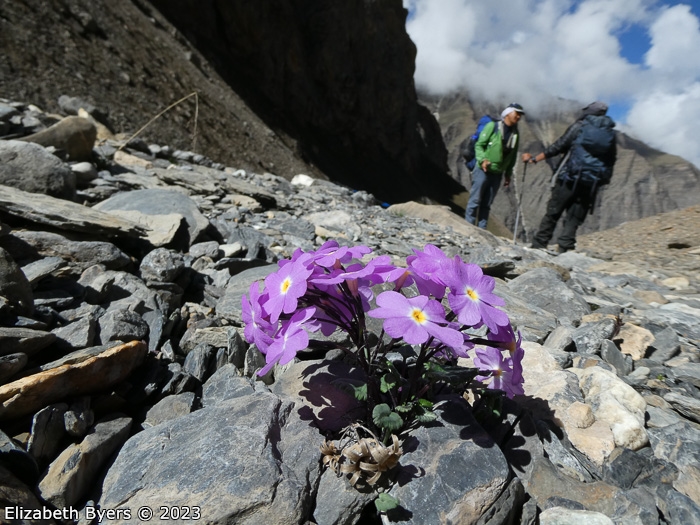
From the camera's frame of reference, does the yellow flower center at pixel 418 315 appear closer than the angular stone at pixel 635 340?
Yes

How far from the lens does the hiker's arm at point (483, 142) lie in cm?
885

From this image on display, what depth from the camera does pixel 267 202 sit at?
7.44 metres

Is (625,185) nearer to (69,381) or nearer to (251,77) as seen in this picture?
(251,77)

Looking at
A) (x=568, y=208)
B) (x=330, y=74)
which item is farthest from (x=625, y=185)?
(x=568, y=208)

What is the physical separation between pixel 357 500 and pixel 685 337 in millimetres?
3473

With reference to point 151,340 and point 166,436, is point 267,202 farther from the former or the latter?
point 166,436

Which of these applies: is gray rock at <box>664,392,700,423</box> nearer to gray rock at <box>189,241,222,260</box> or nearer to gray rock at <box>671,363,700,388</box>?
gray rock at <box>671,363,700,388</box>

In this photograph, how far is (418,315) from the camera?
4.91 feet

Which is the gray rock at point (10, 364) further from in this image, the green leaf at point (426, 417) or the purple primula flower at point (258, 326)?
the green leaf at point (426, 417)

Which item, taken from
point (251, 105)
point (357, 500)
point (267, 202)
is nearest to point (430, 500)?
point (357, 500)

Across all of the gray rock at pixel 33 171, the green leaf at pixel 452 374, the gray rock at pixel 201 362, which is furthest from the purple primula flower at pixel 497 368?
the gray rock at pixel 33 171

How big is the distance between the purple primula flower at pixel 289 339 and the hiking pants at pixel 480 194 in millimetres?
8212

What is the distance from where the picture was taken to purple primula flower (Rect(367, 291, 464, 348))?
1.41 m

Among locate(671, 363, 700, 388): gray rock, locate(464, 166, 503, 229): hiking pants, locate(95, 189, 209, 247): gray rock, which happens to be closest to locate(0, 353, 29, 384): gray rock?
locate(95, 189, 209, 247): gray rock
